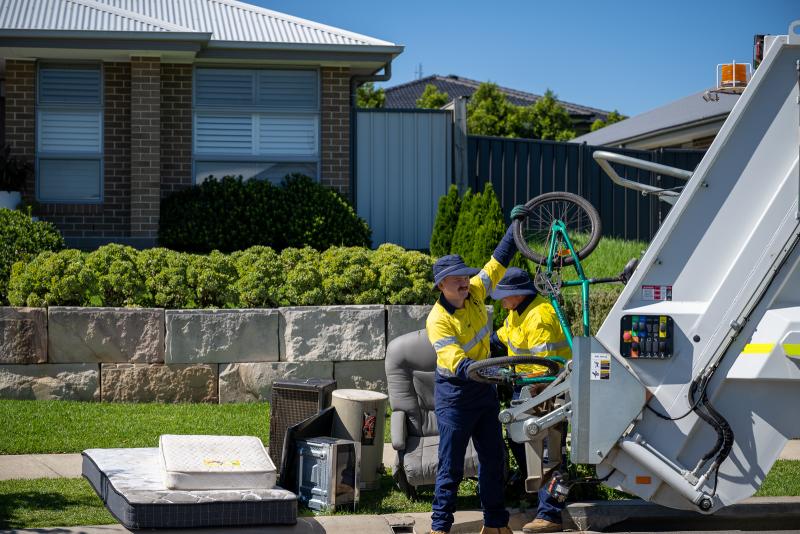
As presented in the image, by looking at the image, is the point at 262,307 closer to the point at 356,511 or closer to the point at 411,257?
the point at 411,257

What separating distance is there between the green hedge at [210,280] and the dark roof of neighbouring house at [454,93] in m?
34.3

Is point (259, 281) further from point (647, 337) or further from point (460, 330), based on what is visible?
point (647, 337)

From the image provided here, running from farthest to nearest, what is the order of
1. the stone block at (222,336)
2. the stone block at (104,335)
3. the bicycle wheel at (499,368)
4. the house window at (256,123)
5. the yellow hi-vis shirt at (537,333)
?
the house window at (256,123) < the stone block at (222,336) < the stone block at (104,335) < the yellow hi-vis shirt at (537,333) < the bicycle wheel at (499,368)

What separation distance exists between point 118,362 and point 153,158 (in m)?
5.53

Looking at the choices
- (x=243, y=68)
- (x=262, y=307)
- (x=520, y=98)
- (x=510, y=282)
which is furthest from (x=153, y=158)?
(x=520, y=98)

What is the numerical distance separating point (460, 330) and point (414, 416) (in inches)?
52.5

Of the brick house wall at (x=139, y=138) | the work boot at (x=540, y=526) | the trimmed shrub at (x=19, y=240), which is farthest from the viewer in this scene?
the brick house wall at (x=139, y=138)

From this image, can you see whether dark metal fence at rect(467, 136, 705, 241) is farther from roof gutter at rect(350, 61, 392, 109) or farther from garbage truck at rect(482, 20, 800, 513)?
garbage truck at rect(482, 20, 800, 513)

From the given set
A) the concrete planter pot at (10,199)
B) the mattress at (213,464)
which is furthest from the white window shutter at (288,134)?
the mattress at (213,464)

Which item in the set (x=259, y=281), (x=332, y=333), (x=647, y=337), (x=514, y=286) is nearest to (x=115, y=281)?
(x=259, y=281)

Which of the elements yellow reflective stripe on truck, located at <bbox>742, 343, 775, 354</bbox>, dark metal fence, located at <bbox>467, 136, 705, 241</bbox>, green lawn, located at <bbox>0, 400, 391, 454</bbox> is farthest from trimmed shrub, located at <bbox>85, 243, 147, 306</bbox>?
dark metal fence, located at <bbox>467, 136, 705, 241</bbox>

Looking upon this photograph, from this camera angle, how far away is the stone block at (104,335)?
32.5 ft

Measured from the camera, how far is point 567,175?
16.8m

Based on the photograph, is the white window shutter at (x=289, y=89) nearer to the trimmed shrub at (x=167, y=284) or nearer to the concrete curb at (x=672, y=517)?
the trimmed shrub at (x=167, y=284)
